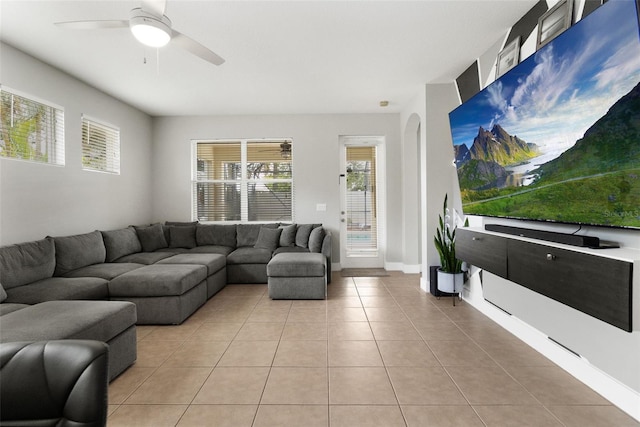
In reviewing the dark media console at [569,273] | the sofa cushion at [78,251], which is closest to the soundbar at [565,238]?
the dark media console at [569,273]

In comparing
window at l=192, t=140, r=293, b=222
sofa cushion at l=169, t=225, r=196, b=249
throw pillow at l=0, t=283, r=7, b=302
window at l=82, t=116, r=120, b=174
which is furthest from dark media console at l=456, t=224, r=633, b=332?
window at l=82, t=116, r=120, b=174

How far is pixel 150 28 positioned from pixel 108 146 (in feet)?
11.0

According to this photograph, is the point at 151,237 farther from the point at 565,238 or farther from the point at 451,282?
the point at 565,238

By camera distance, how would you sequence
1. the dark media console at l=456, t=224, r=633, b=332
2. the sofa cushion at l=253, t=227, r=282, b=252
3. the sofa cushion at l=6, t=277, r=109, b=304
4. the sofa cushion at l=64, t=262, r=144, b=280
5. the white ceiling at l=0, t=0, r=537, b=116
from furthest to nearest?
the sofa cushion at l=253, t=227, r=282, b=252, the sofa cushion at l=64, t=262, r=144, b=280, the sofa cushion at l=6, t=277, r=109, b=304, the white ceiling at l=0, t=0, r=537, b=116, the dark media console at l=456, t=224, r=633, b=332

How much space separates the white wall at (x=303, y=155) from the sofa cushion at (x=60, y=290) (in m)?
2.75

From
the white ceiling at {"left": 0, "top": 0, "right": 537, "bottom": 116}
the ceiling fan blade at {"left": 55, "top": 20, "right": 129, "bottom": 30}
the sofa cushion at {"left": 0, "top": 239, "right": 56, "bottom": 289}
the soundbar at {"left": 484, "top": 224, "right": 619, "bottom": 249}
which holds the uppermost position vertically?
the white ceiling at {"left": 0, "top": 0, "right": 537, "bottom": 116}

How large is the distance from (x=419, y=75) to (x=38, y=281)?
15.0 feet

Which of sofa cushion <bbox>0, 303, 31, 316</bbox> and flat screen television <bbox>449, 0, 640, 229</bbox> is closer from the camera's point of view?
flat screen television <bbox>449, 0, 640, 229</bbox>

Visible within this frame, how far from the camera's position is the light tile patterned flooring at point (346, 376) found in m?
1.82

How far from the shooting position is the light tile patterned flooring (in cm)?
182

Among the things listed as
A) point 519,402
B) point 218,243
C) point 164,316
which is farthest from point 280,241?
point 519,402

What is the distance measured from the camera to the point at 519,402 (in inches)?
75.9

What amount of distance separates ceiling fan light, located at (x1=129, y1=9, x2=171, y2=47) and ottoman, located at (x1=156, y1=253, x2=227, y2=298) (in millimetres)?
2527

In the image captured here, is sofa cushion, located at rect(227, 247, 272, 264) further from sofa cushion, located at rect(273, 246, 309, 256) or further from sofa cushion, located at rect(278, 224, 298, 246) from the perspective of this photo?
sofa cushion, located at rect(278, 224, 298, 246)
